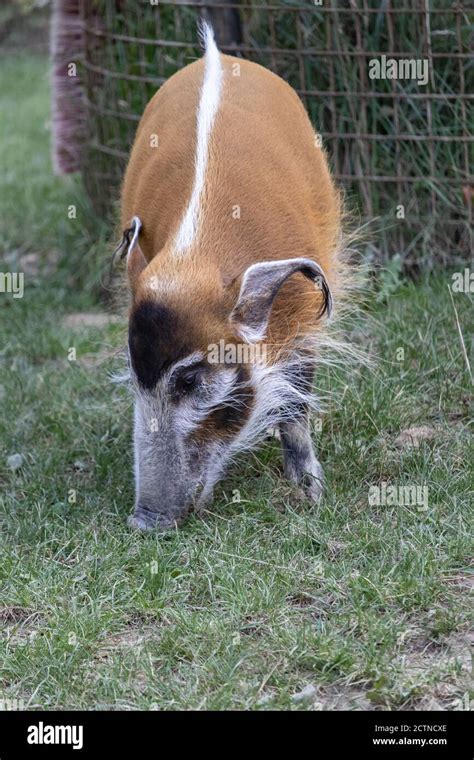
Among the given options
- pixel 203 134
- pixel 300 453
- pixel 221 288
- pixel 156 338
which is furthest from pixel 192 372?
pixel 203 134

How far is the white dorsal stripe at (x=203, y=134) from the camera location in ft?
15.6

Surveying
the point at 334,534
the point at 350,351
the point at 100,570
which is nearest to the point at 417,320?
the point at 350,351

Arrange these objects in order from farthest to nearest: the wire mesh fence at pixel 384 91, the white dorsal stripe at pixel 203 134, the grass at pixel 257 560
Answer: the wire mesh fence at pixel 384 91
the white dorsal stripe at pixel 203 134
the grass at pixel 257 560

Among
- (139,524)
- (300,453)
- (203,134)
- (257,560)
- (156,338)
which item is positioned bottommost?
(257,560)

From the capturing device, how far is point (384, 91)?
7277 mm

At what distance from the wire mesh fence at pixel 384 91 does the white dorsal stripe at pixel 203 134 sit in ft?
5.75

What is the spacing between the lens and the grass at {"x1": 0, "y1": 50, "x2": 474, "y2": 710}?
13.0ft

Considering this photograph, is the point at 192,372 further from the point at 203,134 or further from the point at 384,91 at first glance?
the point at 384,91

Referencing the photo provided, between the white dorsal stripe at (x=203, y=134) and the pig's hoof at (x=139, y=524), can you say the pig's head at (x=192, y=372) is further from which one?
the white dorsal stripe at (x=203, y=134)

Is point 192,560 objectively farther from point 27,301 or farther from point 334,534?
point 27,301

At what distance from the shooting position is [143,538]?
487cm

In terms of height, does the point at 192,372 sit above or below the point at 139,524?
above

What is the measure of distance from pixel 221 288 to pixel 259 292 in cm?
15

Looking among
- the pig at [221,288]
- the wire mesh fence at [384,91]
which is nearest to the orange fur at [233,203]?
the pig at [221,288]
